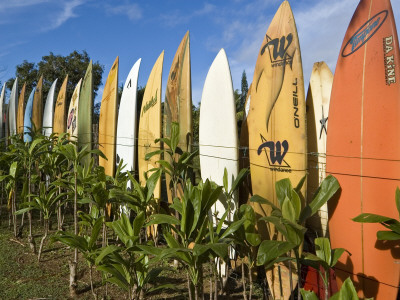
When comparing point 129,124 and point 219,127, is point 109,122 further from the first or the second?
point 219,127

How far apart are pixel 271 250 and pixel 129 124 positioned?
3.75 meters

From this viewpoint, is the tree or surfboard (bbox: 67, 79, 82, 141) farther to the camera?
the tree

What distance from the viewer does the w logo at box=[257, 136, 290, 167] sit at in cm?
293

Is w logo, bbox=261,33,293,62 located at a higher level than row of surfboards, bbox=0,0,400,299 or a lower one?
higher

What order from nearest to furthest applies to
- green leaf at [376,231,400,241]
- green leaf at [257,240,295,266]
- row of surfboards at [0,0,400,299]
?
green leaf at [257,240,295,266] < green leaf at [376,231,400,241] < row of surfboards at [0,0,400,299]

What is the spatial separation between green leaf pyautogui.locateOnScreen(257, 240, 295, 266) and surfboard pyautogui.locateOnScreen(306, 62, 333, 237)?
1369mm

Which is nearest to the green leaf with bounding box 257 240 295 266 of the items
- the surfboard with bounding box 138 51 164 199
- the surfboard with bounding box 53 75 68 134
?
the surfboard with bounding box 138 51 164 199

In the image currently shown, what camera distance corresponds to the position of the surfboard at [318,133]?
3.23 m

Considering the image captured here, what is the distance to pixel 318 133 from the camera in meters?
3.25

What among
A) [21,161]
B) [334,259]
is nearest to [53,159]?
[21,161]

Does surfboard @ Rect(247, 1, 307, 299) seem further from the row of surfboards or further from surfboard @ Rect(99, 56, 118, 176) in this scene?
surfboard @ Rect(99, 56, 118, 176)

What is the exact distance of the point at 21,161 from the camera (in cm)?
454

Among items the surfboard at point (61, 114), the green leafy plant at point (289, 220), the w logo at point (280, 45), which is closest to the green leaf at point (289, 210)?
the green leafy plant at point (289, 220)

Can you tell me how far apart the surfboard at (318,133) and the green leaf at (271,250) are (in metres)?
1.37
